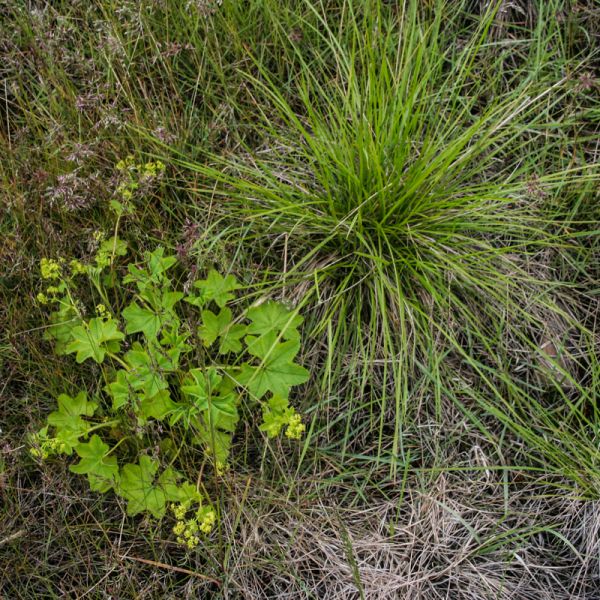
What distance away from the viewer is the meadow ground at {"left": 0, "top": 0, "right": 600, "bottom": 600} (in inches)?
79.6

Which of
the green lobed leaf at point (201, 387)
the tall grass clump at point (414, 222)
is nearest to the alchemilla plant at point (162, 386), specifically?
the green lobed leaf at point (201, 387)

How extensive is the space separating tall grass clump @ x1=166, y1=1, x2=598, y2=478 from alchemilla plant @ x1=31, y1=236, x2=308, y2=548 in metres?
0.19

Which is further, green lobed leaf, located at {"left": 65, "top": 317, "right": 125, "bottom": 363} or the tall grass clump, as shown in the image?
the tall grass clump

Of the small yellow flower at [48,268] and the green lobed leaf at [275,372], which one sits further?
the small yellow flower at [48,268]

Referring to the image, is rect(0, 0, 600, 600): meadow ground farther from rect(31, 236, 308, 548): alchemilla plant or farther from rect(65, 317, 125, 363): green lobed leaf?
rect(65, 317, 125, 363): green lobed leaf

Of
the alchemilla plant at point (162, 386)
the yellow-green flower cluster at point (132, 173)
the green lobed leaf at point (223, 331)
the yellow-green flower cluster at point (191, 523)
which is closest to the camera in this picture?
the yellow-green flower cluster at point (191, 523)

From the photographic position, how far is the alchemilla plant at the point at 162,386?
194 centimetres

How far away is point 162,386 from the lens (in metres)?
1.95

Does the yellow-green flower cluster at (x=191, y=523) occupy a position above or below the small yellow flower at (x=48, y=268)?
below

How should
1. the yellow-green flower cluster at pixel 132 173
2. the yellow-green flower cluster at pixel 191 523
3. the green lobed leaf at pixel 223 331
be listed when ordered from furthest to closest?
the yellow-green flower cluster at pixel 132 173
the green lobed leaf at pixel 223 331
the yellow-green flower cluster at pixel 191 523

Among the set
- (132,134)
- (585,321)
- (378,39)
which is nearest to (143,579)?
(132,134)

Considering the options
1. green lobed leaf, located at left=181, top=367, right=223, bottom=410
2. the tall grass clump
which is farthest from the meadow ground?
green lobed leaf, located at left=181, top=367, right=223, bottom=410

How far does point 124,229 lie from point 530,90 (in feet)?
4.78

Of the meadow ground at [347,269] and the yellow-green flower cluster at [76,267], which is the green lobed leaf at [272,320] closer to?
the meadow ground at [347,269]
